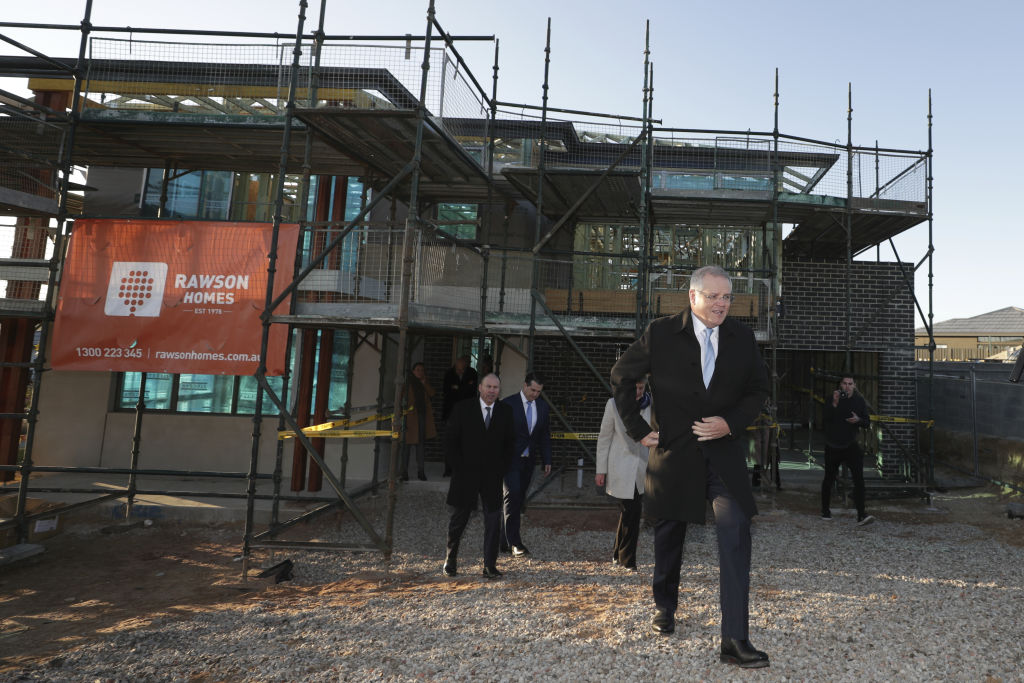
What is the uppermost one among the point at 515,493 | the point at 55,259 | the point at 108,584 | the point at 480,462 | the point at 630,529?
the point at 55,259

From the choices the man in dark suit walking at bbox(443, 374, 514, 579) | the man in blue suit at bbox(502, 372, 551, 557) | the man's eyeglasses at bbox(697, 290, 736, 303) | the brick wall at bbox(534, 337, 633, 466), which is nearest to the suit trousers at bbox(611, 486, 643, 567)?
the man in blue suit at bbox(502, 372, 551, 557)

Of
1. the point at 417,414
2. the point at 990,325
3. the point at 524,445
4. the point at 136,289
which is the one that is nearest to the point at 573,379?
the point at 417,414

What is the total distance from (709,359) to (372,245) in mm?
6299

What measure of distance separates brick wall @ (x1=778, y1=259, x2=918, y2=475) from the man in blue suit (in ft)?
23.3

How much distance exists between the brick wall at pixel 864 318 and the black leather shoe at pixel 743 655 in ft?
30.3

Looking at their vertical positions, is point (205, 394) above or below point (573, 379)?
below

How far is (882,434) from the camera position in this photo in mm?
11266

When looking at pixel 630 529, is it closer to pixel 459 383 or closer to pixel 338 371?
pixel 459 383

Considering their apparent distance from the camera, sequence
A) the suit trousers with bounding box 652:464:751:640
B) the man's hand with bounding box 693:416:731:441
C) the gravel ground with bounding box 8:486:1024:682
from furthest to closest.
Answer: the gravel ground with bounding box 8:486:1024:682, the man's hand with bounding box 693:416:731:441, the suit trousers with bounding box 652:464:751:640

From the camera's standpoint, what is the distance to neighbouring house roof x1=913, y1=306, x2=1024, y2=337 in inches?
1396

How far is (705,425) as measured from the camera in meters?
3.14

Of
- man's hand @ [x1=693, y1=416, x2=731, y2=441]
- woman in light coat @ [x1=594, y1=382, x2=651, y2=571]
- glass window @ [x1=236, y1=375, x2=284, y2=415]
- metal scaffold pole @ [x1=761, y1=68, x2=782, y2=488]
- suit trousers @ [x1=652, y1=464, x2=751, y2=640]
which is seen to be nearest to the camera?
suit trousers @ [x1=652, y1=464, x2=751, y2=640]

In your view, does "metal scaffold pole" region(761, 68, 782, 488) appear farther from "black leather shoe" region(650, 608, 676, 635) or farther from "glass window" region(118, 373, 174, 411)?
"glass window" region(118, 373, 174, 411)

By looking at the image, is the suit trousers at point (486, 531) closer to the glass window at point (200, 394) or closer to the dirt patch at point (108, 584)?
the dirt patch at point (108, 584)
